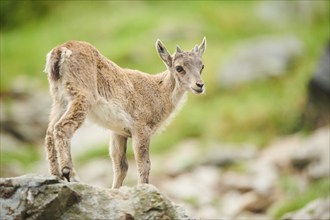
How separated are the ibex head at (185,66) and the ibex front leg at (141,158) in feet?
4.63

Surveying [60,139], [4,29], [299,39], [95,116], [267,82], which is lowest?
[60,139]

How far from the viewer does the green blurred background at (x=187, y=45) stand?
26781mm

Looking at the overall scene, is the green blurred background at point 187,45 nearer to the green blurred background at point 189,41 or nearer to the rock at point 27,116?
the green blurred background at point 189,41

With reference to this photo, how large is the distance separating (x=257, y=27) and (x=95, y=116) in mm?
24786

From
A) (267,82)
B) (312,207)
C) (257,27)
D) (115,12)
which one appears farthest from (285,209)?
(115,12)

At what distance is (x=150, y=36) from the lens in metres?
34.0

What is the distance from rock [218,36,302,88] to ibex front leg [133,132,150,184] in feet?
56.4

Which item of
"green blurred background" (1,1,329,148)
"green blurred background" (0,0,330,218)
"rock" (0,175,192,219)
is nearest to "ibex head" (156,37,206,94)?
"rock" (0,175,192,219)

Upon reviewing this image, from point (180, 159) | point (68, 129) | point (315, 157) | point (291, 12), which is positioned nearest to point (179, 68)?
point (68, 129)

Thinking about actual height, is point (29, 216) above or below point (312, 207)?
below

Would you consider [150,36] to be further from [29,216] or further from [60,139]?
[29,216]

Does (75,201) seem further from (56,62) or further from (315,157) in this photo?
(315,157)

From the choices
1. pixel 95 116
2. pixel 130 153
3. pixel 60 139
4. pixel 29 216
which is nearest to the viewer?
pixel 29 216

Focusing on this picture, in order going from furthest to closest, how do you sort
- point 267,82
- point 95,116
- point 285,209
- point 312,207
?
point 267,82
point 285,209
point 312,207
point 95,116
